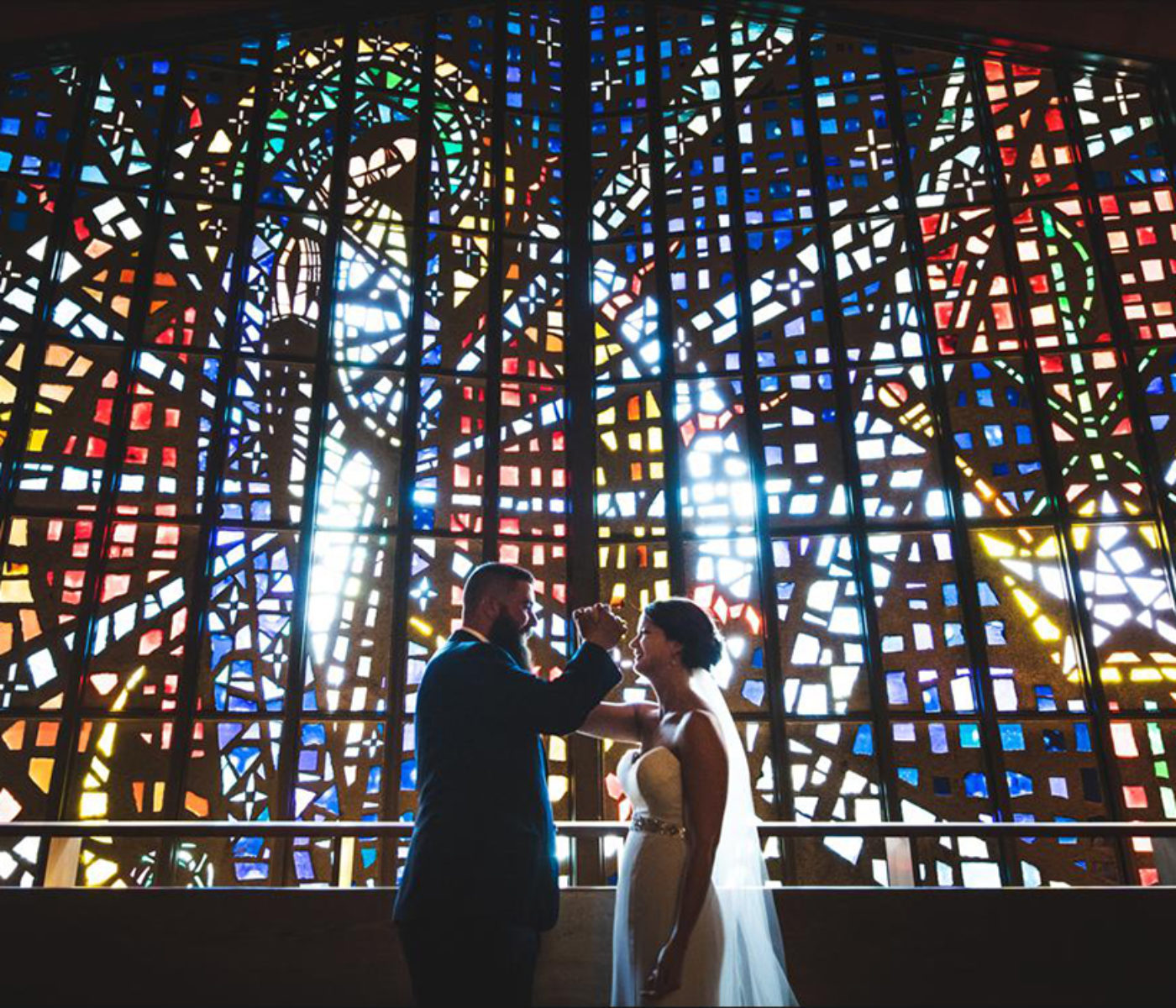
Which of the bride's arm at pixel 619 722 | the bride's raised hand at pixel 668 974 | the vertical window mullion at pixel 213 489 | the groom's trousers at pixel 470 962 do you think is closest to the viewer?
the groom's trousers at pixel 470 962

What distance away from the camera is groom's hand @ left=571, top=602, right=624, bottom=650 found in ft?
8.05

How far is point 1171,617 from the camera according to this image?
186 inches

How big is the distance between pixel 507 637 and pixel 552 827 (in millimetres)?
466

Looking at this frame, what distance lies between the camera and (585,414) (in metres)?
5.29

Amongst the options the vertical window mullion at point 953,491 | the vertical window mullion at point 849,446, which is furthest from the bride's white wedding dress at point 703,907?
the vertical window mullion at point 953,491

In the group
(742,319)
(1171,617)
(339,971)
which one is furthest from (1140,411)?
(339,971)

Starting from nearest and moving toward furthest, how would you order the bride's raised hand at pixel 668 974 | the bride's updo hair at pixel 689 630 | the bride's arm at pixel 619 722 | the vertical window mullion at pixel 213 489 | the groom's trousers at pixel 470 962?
Result: the groom's trousers at pixel 470 962 < the bride's raised hand at pixel 668 974 < the bride's updo hair at pixel 689 630 < the bride's arm at pixel 619 722 < the vertical window mullion at pixel 213 489

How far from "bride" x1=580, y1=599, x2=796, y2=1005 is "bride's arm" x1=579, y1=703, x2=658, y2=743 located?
30 millimetres

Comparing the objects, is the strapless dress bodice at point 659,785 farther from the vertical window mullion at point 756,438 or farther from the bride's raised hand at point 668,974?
the vertical window mullion at point 756,438

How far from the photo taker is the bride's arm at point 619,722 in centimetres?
289

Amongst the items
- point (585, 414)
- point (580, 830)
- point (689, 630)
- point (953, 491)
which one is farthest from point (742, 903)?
point (585, 414)

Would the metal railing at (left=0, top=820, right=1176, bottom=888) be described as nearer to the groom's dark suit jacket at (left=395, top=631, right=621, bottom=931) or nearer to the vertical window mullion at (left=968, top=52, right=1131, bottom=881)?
the vertical window mullion at (left=968, top=52, right=1131, bottom=881)

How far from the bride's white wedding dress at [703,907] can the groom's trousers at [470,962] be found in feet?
1.35

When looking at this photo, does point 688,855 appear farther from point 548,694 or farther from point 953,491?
point 953,491
